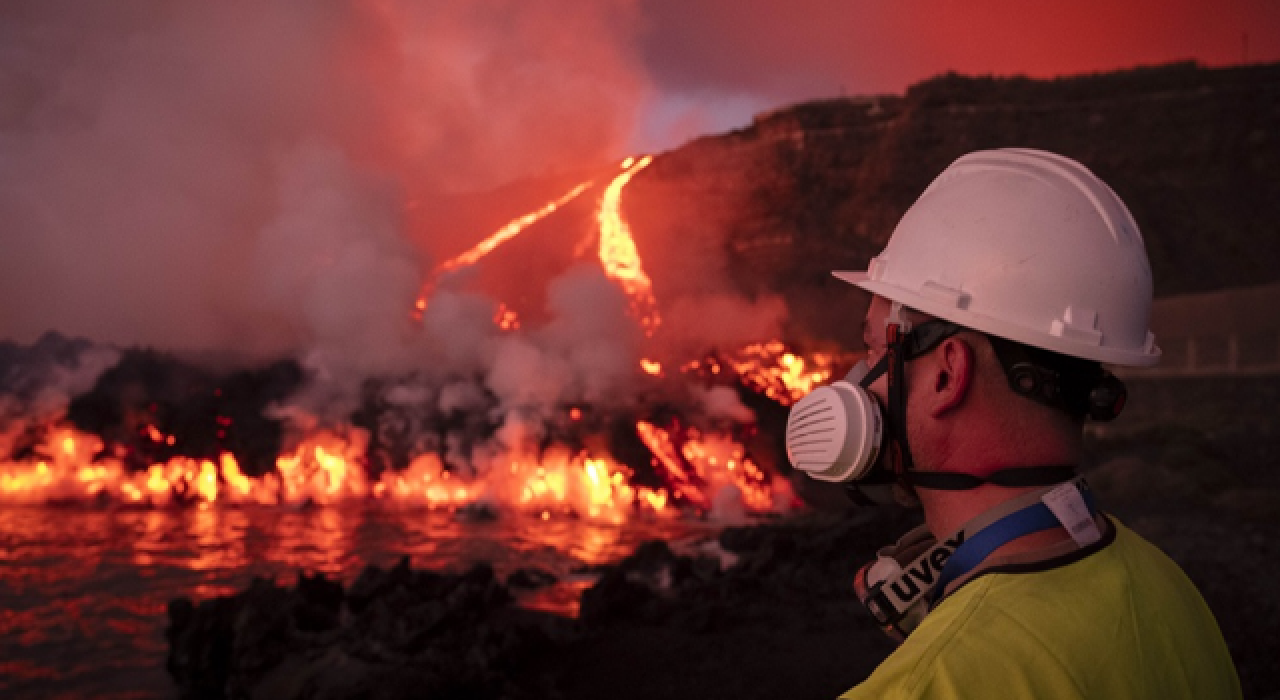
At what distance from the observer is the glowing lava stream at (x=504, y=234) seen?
39.0 meters

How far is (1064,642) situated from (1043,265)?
2.97 feet

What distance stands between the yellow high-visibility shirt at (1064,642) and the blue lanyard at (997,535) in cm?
12

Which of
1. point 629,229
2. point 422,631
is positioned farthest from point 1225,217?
point 422,631

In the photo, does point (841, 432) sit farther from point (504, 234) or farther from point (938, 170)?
point (504, 234)

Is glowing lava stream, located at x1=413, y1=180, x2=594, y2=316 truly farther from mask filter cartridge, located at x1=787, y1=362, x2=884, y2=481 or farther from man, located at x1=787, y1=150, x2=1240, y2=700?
man, located at x1=787, y1=150, x2=1240, y2=700

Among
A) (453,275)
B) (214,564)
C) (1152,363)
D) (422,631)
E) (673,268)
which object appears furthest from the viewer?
(673,268)

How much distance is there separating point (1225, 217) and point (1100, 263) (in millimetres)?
41920

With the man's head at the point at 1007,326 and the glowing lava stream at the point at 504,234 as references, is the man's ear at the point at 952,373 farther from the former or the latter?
the glowing lava stream at the point at 504,234

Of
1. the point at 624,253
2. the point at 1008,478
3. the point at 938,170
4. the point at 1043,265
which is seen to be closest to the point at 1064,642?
the point at 1008,478

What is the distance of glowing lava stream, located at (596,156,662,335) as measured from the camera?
3512cm

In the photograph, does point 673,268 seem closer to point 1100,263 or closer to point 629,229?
point 629,229

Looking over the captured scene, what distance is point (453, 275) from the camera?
35.1m

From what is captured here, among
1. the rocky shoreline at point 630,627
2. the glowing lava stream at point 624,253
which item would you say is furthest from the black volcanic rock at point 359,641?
the glowing lava stream at point 624,253

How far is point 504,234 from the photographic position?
46.3m
